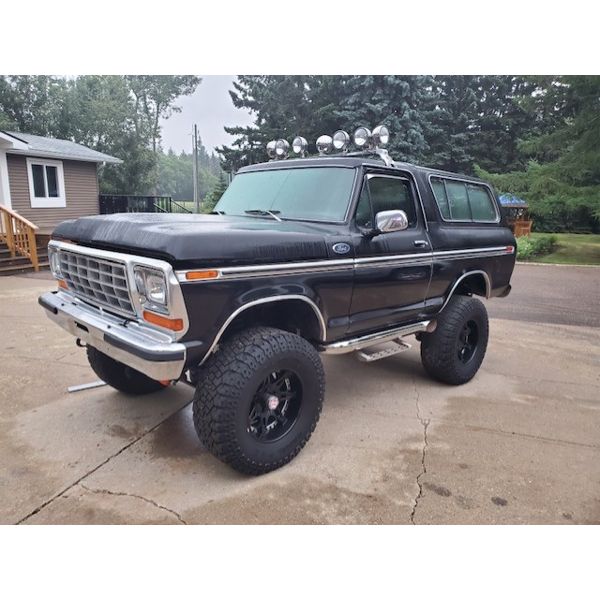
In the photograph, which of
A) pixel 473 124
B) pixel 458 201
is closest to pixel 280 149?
pixel 458 201

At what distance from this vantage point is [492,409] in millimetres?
4039

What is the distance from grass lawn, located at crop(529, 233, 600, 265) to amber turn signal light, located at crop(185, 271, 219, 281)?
14618 mm

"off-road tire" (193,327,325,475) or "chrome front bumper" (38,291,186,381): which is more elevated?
"chrome front bumper" (38,291,186,381)

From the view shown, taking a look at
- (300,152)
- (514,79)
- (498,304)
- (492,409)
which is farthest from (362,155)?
(514,79)

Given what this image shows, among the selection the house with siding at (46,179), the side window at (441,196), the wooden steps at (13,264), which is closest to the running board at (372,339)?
the side window at (441,196)

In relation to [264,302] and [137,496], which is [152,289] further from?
[137,496]

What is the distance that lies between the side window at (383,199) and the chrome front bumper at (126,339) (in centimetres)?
175

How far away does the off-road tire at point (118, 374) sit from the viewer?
386 centimetres

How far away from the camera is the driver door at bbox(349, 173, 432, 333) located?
3500 mm

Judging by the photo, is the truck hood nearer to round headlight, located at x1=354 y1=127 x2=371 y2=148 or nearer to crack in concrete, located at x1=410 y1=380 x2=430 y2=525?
round headlight, located at x1=354 y1=127 x2=371 y2=148

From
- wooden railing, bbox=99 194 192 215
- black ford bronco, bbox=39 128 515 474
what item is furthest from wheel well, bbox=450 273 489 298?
wooden railing, bbox=99 194 192 215

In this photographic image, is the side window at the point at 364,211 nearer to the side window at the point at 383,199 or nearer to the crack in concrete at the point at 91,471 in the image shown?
the side window at the point at 383,199

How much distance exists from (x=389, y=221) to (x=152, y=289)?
5.59 feet

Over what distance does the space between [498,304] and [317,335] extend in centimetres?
→ 625
